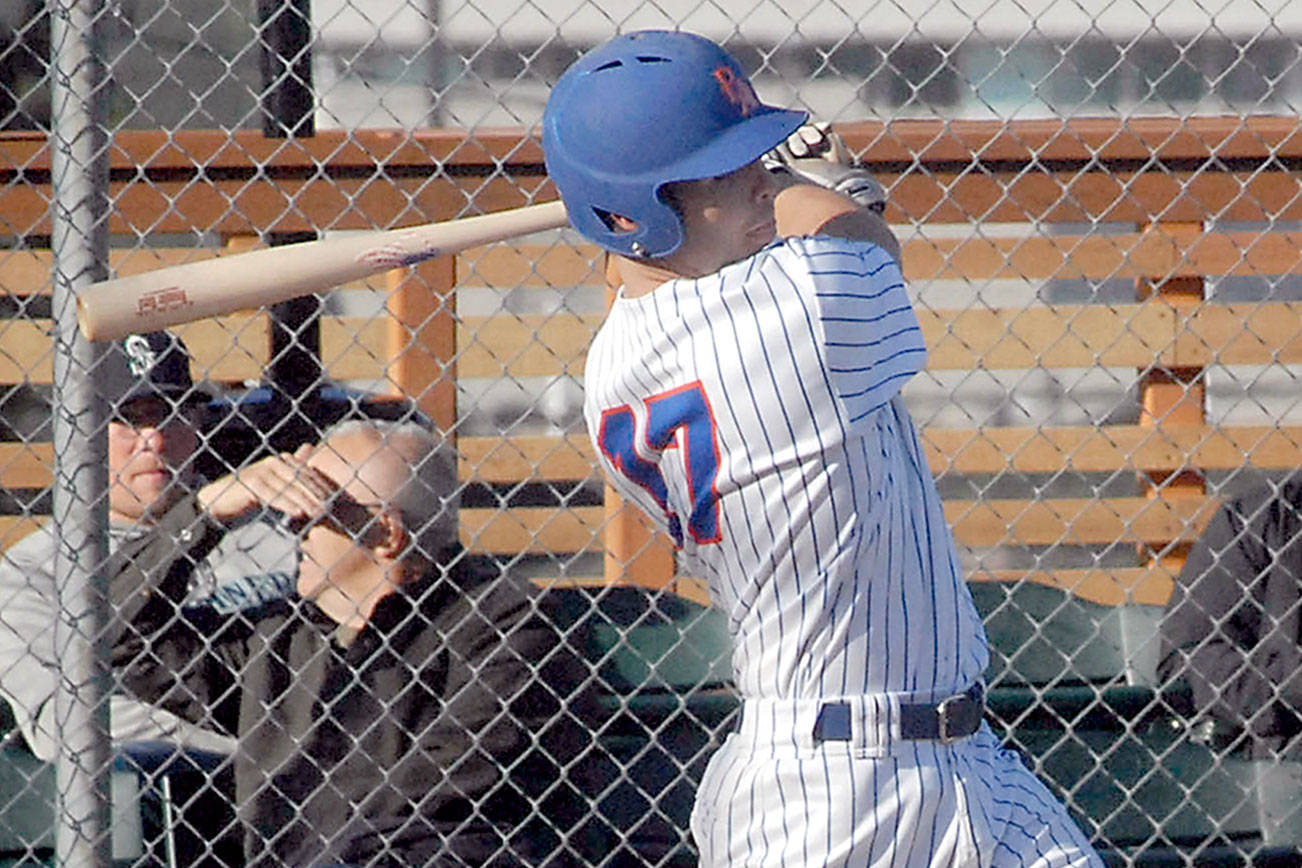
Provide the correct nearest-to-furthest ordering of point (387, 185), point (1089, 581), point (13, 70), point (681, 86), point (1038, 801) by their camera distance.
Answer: point (681, 86)
point (1038, 801)
point (387, 185)
point (13, 70)
point (1089, 581)

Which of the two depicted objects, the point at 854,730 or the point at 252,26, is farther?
the point at 252,26

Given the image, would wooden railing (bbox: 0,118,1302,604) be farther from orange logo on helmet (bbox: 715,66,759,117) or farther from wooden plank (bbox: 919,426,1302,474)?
orange logo on helmet (bbox: 715,66,759,117)

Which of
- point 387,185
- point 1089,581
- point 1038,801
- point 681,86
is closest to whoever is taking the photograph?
point 681,86

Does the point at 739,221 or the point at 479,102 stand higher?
the point at 739,221

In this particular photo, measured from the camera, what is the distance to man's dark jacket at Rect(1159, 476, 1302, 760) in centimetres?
334

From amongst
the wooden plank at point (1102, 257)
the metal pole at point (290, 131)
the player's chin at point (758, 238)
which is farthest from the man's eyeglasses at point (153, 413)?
the wooden plank at point (1102, 257)

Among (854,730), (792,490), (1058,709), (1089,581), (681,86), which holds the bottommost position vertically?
(1089,581)

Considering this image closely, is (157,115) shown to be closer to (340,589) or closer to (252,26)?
(252,26)

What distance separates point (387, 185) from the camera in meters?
3.33

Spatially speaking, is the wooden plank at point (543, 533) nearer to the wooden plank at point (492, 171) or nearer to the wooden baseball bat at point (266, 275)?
the wooden plank at point (492, 171)

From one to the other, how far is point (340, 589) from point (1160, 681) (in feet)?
5.35

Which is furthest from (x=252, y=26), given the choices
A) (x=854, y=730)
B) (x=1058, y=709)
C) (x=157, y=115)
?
(x=854, y=730)

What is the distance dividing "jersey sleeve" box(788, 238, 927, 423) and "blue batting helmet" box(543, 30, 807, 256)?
0.13m

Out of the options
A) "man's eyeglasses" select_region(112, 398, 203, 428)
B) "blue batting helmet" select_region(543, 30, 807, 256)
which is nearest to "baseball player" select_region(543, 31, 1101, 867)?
"blue batting helmet" select_region(543, 30, 807, 256)
